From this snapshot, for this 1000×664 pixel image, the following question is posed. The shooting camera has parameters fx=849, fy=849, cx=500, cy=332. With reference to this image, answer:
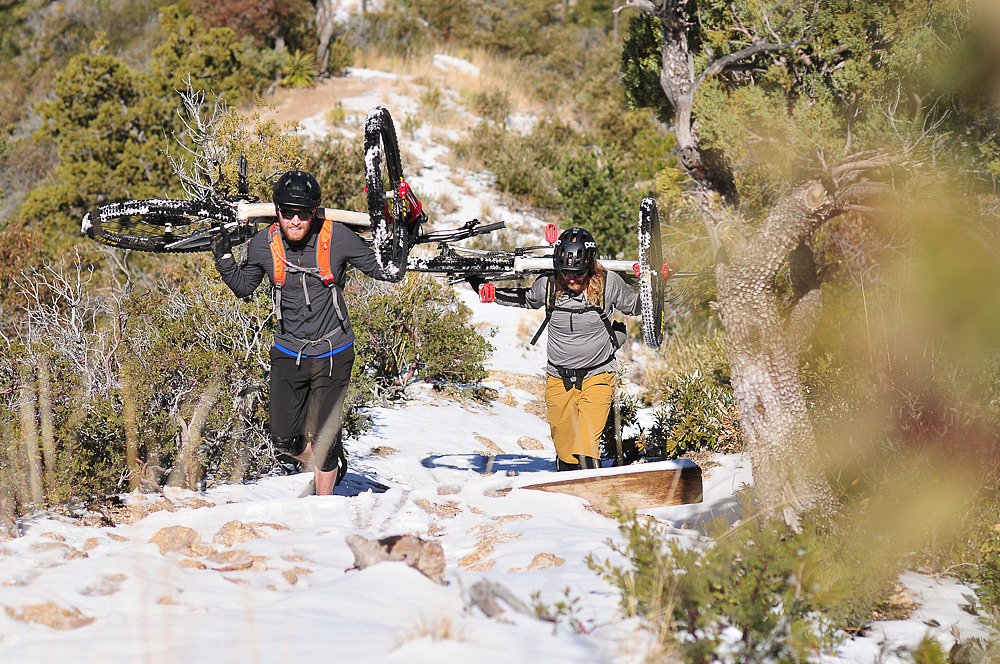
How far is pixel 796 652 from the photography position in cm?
331

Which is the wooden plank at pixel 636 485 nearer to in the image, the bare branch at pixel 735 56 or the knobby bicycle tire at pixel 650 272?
the knobby bicycle tire at pixel 650 272

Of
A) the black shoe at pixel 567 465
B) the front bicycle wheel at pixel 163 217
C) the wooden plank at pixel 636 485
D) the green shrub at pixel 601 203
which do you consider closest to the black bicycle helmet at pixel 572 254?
the wooden plank at pixel 636 485

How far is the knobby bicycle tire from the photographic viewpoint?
5.61 m

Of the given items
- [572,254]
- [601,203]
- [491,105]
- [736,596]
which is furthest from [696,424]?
[491,105]

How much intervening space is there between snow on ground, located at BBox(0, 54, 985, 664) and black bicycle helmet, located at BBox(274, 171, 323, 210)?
1.89 meters

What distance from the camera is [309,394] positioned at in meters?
5.60

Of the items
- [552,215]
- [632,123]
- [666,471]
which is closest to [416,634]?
[666,471]

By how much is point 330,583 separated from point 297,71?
20503mm

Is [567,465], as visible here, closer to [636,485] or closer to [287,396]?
[636,485]

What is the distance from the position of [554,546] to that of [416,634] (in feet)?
5.29

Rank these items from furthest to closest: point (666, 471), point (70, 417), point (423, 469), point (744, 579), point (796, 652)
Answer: point (423, 469) → point (666, 471) → point (70, 417) → point (744, 579) → point (796, 652)

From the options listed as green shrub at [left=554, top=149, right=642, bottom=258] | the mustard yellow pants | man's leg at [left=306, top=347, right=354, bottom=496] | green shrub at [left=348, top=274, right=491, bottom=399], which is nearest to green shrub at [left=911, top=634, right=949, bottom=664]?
the mustard yellow pants

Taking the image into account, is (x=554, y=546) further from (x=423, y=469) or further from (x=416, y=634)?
(x=423, y=469)

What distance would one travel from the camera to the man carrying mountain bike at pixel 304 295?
17.0 ft
